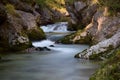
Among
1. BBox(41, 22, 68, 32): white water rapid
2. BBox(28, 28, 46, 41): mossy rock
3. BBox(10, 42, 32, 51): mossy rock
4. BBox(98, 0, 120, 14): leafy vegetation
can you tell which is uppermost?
BBox(41, 22, 68, 32): white water rapid

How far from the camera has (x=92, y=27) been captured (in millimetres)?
29438

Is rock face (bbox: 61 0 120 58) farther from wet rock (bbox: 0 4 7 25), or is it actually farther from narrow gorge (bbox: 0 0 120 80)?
wet rock (bbox: 0 4 7 25)

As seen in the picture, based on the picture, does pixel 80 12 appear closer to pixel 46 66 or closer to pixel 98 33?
pixel 98 33

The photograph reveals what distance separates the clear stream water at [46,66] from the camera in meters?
15.3

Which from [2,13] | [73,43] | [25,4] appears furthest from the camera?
[25,4]

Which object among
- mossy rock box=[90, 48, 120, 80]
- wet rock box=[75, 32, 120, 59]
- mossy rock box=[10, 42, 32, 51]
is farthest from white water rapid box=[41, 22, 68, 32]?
mossy rock box=[90, 48, 120, 80]

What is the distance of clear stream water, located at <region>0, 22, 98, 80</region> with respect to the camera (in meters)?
15.3

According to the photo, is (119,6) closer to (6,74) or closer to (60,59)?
(60,59)

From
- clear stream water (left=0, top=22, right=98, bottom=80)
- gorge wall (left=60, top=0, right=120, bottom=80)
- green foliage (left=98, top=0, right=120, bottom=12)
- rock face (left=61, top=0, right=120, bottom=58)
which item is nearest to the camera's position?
gorge wall (left=60, top=0, right=120, bottom=80)

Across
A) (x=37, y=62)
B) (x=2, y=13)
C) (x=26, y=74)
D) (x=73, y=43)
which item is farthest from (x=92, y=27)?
(x=26, y=74)

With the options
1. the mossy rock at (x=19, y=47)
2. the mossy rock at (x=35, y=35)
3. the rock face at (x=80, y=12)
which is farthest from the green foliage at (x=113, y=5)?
the rock face at (x=80, y=12)

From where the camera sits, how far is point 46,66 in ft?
59.6

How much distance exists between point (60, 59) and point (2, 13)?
263 inches

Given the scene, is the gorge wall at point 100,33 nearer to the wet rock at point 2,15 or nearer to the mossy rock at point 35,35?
the mossy rock at point 35,35
